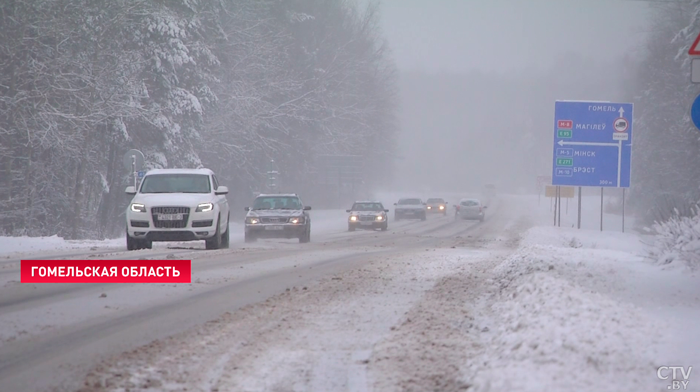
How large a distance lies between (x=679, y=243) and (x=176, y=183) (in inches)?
473

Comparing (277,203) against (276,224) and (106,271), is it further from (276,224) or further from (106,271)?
(106,271)

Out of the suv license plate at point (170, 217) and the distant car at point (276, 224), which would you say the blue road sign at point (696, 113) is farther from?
the distant car at point (276, 224)

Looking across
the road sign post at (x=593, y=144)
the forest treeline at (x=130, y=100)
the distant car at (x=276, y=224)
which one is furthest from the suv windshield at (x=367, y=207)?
the distant car at (x=276, y=224)

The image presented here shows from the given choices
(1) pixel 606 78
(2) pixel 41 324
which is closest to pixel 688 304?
(2) pixel 41 324

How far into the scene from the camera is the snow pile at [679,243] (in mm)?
10797

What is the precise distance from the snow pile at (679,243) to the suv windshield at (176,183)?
1076cm

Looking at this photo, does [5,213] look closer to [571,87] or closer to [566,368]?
[566,368]

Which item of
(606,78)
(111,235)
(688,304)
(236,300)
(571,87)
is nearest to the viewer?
(688,304)

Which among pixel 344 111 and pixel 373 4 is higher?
pixel 373 4

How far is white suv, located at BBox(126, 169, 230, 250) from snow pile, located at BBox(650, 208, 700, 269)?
1004 cm

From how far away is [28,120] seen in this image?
28594mm

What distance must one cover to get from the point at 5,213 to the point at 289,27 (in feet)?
114

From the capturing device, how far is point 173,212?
58.7ft

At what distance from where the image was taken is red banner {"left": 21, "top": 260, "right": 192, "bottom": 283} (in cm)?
1173
